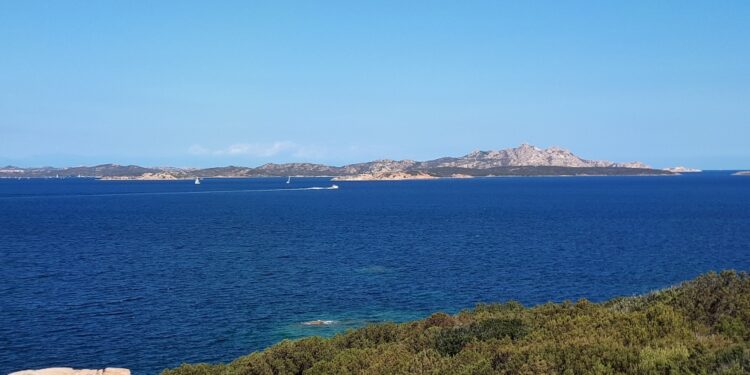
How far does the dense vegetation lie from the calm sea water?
15.5 m

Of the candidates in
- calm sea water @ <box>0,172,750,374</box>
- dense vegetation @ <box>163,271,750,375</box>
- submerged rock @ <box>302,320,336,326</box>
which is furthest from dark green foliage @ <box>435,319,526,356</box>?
submerged rock @ <box>302,320,336,326</box>

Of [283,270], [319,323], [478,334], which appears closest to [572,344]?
[478,334]

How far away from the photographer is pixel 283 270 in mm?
63219

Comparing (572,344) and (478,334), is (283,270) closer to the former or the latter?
(478,334)

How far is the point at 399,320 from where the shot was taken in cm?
4125

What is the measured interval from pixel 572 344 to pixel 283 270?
5129cm

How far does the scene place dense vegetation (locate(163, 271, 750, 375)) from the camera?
12477 mm

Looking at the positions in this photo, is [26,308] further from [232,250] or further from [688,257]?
[688,257]

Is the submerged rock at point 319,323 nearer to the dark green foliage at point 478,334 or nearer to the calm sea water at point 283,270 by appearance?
the calm sea water at point 283,270

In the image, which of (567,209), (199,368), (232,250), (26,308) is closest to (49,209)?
(232,250)

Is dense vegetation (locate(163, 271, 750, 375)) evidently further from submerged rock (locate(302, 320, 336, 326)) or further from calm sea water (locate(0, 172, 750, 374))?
submerged rock (locate(302, 320, 336, 326))

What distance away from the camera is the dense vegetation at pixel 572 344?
40.9 feet

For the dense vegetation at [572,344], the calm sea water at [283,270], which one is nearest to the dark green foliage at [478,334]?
the dense vegetation at [572,344]

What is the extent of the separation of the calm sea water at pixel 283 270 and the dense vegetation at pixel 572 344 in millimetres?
15519
